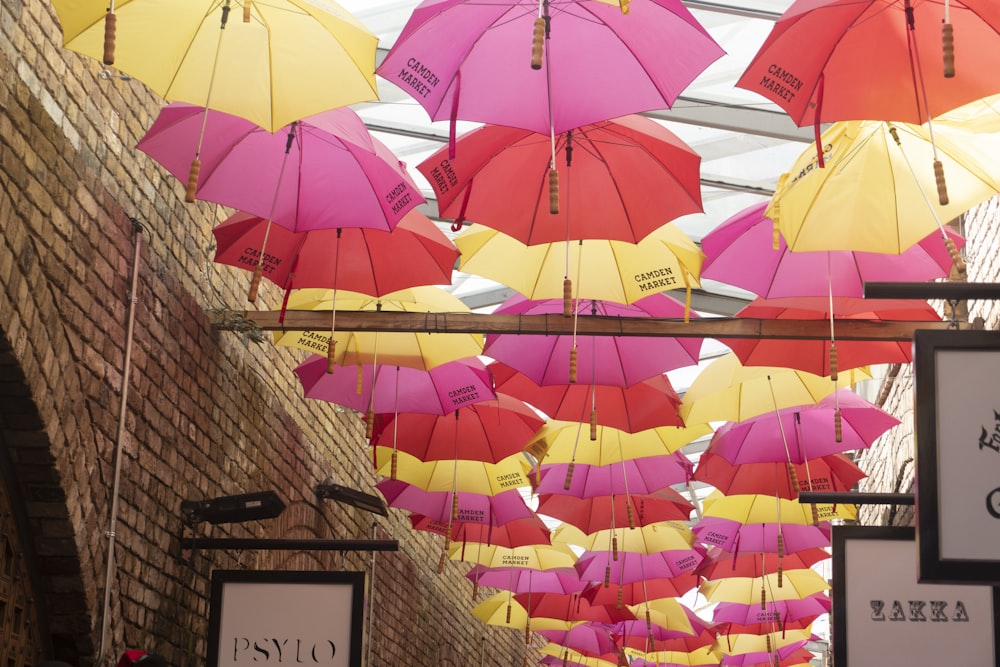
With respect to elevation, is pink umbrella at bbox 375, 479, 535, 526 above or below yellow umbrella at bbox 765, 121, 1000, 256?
below

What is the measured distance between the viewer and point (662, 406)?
694 cm

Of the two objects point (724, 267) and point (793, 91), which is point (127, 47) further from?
point (724, 267)

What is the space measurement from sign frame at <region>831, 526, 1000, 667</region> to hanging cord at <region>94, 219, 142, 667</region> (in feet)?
8.52

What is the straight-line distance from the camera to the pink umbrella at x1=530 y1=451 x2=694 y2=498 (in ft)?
26.8

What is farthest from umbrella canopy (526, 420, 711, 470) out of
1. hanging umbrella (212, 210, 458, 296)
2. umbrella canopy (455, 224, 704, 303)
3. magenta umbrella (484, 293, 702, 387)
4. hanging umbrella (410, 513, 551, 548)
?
hanging umbrella (212, 210, 458, 296)

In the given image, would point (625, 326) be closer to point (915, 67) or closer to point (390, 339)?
point (390, 339)

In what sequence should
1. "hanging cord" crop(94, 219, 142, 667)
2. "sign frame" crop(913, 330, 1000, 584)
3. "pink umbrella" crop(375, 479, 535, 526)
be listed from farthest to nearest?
"pink umbrella" crop(375, 479, 535, 526) → "hanging cord" crop(94, 219, 142, 667) → "sign frame" crop(913, 330, 1000, 584)

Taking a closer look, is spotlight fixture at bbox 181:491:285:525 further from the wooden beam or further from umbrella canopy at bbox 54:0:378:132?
umbrella canopy at bbox 54:0:378:132

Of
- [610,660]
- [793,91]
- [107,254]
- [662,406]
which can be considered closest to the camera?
[793,91]

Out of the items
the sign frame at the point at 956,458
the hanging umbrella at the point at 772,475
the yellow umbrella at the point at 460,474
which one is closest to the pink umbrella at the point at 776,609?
the hanging umbrella at the point at 772,475

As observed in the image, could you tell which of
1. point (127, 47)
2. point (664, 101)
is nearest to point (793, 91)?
point (664, 101)

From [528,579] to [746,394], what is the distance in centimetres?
531

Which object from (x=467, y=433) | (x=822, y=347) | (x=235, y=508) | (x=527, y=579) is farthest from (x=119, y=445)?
(x=527, y=579)

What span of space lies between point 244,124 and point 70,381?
1.20m
